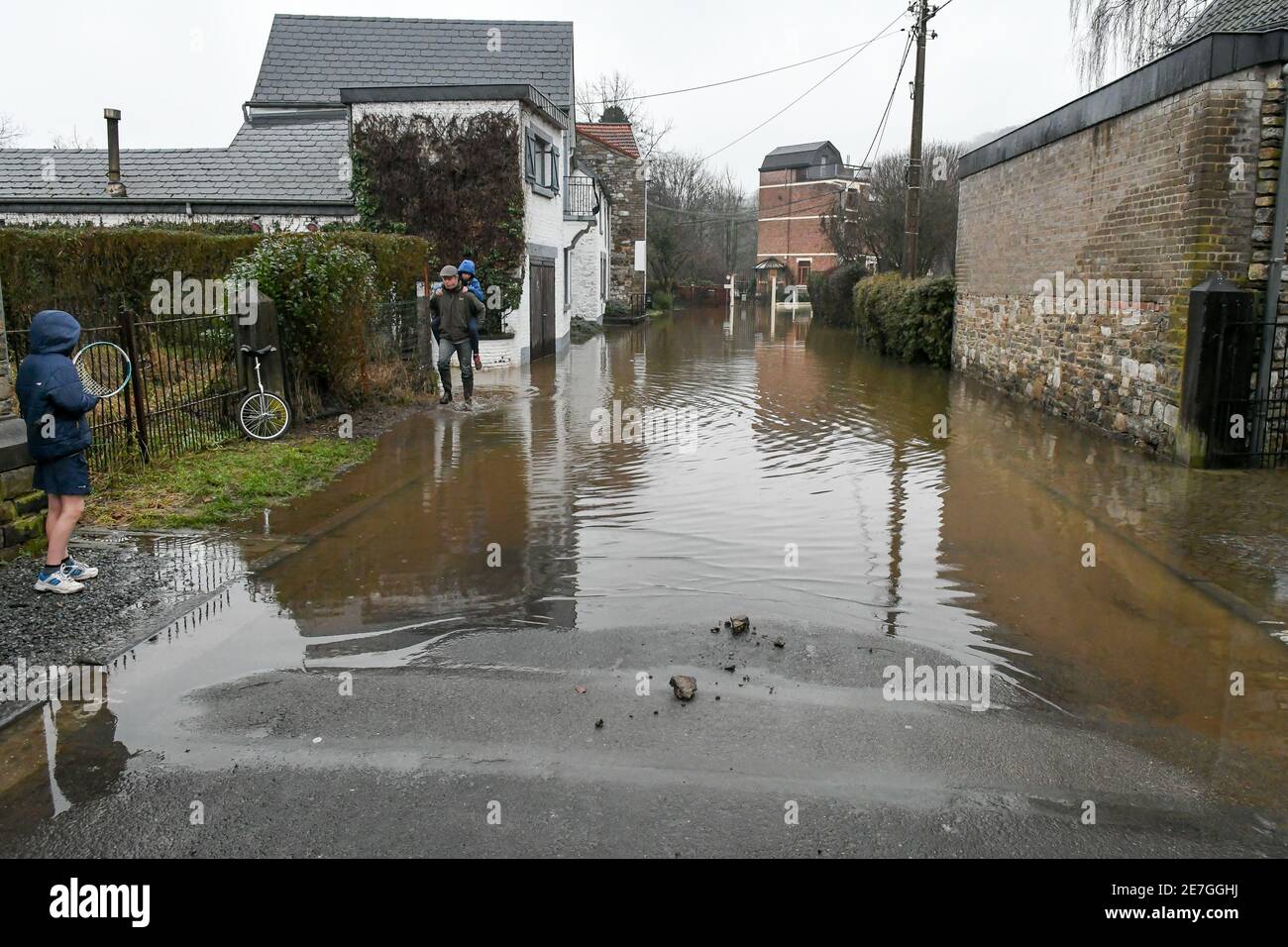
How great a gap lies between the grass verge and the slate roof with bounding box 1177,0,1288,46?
10.7 m

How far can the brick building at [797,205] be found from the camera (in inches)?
2874

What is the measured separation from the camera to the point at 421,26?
2878cm

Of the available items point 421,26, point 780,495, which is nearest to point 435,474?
point 780,495

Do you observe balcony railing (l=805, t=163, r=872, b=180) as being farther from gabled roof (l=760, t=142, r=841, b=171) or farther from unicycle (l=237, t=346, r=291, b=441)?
unicycle (l=237, t=346, r=291, b=441)

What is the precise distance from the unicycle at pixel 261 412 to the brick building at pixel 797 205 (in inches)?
2428

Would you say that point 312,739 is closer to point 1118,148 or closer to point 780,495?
point 780,495

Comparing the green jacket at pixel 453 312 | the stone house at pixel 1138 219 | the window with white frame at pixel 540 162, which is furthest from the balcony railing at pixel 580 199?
the green jacket at pixel 453 312

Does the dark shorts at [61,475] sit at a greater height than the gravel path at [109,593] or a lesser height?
greater

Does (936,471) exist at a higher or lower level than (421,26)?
lower

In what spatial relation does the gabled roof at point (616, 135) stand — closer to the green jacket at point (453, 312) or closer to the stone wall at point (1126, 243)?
the stone wall at point (1126, 243)

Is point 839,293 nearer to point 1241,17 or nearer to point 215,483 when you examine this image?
point 1241,17
